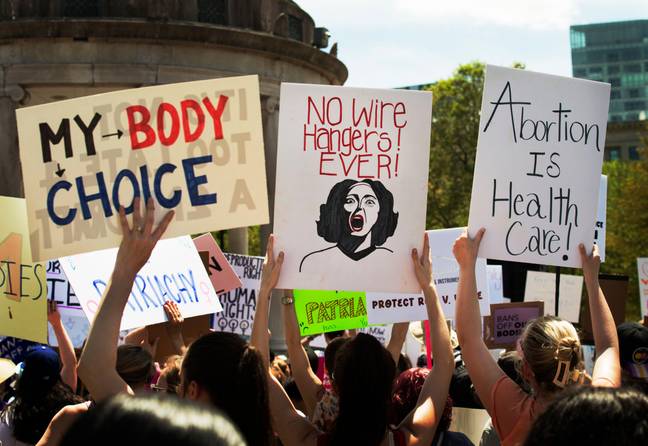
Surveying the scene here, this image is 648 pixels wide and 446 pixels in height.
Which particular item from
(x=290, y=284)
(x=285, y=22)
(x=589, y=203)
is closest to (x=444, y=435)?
(x=290, y=284)

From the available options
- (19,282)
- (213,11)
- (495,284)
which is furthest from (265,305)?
(213,11)

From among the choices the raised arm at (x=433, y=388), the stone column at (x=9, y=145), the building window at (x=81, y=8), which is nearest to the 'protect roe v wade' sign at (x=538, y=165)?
the raised arm at (x=433, y=388)

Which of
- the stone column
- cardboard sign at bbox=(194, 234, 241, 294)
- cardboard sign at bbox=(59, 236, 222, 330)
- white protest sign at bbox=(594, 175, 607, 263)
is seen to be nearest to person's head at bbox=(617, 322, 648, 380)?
cardboard sign at bbox=(59, 236, 222, 330)

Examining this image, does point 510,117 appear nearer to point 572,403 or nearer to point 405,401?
point 405,401

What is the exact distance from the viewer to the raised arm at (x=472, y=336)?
4.32m

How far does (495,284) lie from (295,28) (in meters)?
15.9

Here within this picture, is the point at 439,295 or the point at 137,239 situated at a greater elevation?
the point at 137,239

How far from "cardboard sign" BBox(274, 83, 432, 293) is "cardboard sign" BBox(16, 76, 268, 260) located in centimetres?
21

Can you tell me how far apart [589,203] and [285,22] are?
810 inches

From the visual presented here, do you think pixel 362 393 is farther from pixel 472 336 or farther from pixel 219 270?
pixel 219 270

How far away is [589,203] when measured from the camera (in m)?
5.68

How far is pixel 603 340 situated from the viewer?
4652 mm

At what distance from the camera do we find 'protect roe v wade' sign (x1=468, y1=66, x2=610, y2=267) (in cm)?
552

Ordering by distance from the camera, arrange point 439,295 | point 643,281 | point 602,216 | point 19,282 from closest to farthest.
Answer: point 19,282, point 439,295, point 602,216, point 643,281
